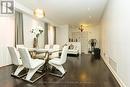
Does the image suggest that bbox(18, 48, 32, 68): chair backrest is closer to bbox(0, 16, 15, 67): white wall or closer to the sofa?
bbox(0, 16, 15, 67): white wall

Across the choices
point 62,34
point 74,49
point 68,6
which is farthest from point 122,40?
point 62,34

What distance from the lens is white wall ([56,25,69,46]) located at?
11977mm

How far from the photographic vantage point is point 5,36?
18.3ft

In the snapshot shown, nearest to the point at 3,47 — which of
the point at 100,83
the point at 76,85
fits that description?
the point at 76,85

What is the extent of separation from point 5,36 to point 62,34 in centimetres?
698

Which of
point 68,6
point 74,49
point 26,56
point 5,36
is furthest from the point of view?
point 74,49

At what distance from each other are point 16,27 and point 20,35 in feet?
1.48

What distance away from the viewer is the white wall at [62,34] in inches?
472

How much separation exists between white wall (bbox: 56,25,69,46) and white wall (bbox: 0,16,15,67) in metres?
6.43

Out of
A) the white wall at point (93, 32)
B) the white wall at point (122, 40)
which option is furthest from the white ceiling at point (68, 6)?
the white wall at point (93, 32)

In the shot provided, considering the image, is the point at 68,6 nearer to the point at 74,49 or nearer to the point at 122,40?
the point at 122,40

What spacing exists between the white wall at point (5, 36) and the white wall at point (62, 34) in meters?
6.43

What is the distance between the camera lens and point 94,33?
1233 centimetres

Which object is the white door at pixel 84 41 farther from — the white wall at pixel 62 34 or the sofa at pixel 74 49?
the sofa at pixel 74 49
